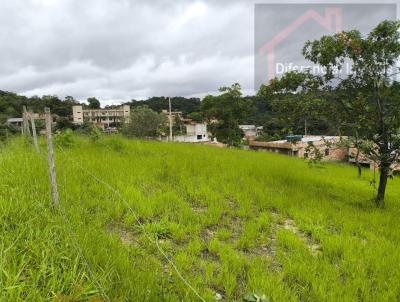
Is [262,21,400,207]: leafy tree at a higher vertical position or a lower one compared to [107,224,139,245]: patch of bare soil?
higher

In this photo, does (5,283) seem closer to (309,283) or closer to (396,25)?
(309,283)

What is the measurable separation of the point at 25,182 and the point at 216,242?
9.37 feet

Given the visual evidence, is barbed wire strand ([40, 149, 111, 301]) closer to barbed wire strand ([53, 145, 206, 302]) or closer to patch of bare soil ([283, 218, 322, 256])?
barbed wire strand ([53, 145, 206, 302])

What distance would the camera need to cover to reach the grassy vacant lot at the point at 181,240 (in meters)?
2.12

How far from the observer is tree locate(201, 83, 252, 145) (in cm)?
2644

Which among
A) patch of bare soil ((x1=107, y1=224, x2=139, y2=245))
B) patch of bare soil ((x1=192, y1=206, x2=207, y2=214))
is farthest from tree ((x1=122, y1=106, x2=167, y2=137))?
patch of bare soil ((x1=107, y1=224, x2=139, y2=245))

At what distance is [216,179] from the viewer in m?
6.04

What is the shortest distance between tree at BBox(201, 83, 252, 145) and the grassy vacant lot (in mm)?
21435

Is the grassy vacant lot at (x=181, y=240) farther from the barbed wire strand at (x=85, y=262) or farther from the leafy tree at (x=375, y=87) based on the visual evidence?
the leafy tree at (x=375, y=87)

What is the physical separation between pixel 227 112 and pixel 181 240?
24.7m

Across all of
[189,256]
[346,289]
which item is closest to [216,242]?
[189,256]

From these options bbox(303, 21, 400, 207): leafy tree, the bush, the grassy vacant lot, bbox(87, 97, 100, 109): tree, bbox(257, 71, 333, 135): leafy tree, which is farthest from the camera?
bbox(87, 97, 100, 109): tree

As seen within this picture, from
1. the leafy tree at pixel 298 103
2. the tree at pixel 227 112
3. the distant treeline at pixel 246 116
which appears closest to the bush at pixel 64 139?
the distant treeline at pixel 246 116

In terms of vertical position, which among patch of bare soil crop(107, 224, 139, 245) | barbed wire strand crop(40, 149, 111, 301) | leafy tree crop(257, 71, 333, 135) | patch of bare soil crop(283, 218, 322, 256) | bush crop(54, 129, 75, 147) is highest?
leafy tree crop(257, 71, 333, 135)
